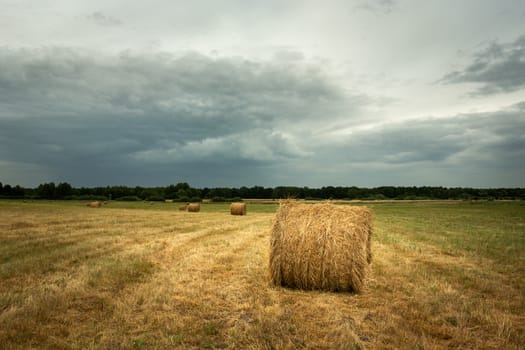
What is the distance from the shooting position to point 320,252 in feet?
26.1

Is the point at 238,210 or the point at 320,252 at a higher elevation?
the point at 320,252

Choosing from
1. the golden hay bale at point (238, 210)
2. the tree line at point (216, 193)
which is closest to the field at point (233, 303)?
the golden hay bale at point (238, 210)

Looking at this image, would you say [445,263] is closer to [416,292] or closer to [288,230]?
[416,292]

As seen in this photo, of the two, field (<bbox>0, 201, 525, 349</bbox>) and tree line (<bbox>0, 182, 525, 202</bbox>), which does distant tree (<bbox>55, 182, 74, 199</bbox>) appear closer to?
tree line (<bbox>0, 182, 525, 202</bbox>)

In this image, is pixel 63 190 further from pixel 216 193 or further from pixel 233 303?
pixel 233 303

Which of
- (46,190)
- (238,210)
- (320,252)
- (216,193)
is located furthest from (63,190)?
(320,252)

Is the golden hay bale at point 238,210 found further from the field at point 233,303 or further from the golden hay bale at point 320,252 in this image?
the golden hay bale at point 320,252

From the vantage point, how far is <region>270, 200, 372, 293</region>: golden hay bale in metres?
7.75

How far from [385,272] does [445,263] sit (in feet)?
8.59

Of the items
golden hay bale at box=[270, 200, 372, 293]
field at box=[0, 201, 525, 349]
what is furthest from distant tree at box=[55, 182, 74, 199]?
golden hay bale at box=[270, 200, 372, 293]

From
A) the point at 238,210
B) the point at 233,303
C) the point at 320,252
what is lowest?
the point at 233,303

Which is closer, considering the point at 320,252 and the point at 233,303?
the point at 233,303

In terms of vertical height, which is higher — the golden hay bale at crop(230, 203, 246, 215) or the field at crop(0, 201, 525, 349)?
the golden hay bale at crop(230, 203, 246, 215)

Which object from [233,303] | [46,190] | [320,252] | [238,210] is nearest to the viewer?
[233,303]
